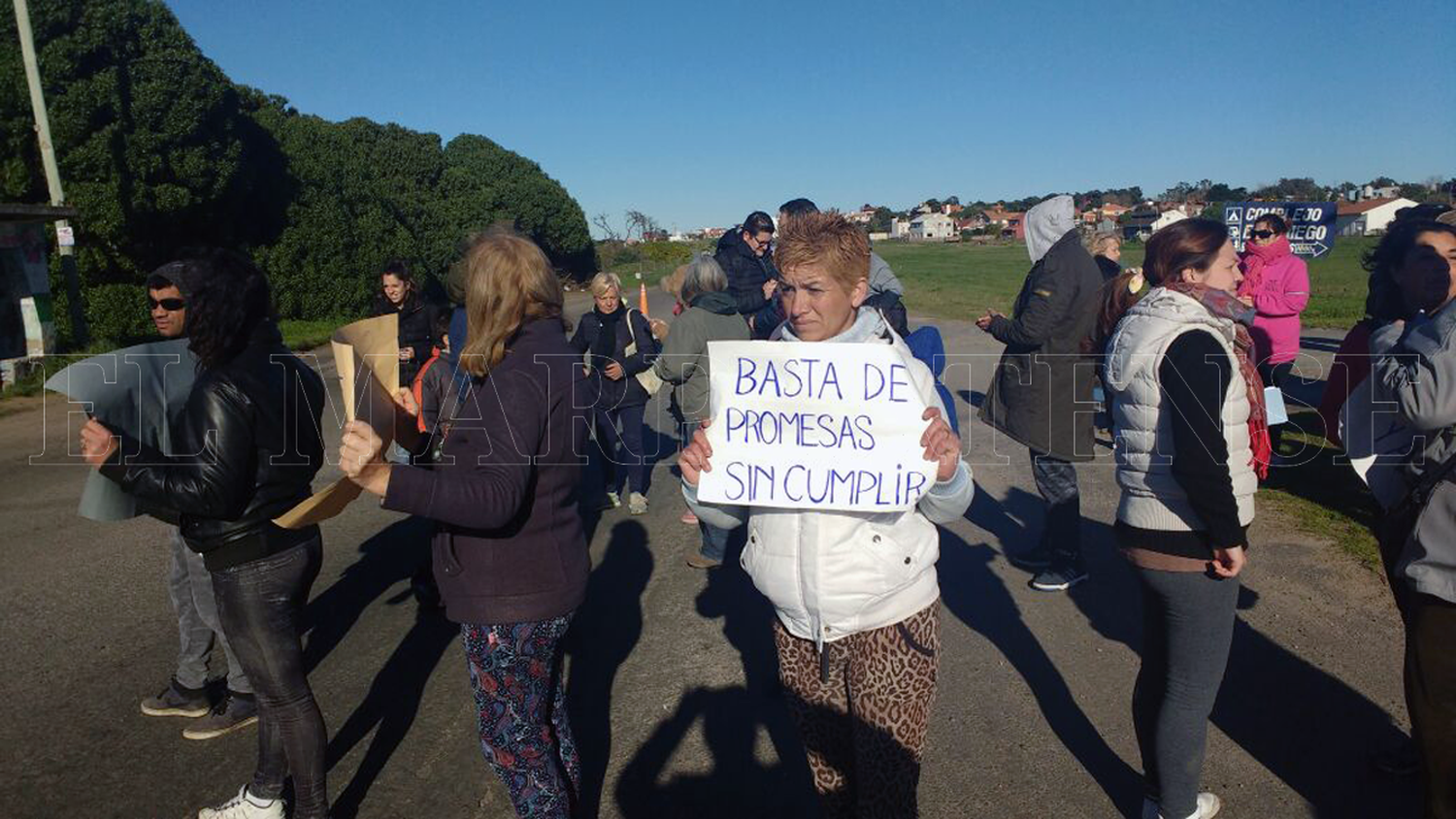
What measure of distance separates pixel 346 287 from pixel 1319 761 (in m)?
26.5

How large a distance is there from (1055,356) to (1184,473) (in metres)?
2.54

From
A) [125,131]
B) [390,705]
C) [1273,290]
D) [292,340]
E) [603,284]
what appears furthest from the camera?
[292,340]

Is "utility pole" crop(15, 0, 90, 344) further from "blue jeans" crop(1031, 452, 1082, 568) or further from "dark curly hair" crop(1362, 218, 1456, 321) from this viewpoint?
"dark curly hair" crop(1362, 218, 1456, 321)

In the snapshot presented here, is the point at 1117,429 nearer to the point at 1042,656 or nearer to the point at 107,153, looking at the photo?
the point at 1042,656

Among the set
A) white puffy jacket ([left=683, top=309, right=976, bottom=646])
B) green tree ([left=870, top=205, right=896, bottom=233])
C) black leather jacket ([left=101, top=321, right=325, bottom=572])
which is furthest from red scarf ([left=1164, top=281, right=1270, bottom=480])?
green tree ([left=870, top=205, right=896, bottom=233])

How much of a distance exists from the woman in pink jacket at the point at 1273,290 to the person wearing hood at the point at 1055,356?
3794 mm

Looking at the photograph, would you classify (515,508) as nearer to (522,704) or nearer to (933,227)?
(522,704)

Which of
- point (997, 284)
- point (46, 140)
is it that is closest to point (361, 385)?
point (46, 140)

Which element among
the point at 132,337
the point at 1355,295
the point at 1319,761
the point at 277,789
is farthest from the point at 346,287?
the point at 1355,295

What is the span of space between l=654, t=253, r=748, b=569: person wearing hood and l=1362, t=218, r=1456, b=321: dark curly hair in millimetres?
3422

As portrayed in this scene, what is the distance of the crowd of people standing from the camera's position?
242cm

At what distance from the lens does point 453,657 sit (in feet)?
15.3

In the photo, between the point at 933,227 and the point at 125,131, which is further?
the point at 933,227

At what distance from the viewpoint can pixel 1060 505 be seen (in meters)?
5.23
